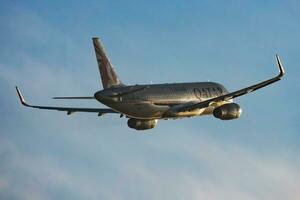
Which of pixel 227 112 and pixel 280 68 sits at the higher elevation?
pixel 280 68

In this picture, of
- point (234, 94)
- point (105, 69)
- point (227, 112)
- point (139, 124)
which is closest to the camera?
point (234, 94)

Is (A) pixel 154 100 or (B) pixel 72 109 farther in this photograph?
(B) pixel 72 109

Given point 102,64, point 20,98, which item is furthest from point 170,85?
point 20,98

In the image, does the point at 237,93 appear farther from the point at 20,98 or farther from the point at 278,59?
the point at 20,98

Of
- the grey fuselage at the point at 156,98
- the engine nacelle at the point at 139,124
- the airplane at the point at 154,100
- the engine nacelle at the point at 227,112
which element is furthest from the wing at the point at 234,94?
the engine nacelle at the point at 139,124

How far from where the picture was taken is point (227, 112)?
10038 cm

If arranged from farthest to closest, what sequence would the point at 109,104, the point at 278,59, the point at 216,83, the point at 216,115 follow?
the point at 216,83
the point at 216,115
the point at 109,104
the point at 278,59

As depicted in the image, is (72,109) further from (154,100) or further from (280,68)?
(280,68)

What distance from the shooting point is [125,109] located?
96.7 metres

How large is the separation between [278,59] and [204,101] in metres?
13.0

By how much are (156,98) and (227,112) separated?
850 cm

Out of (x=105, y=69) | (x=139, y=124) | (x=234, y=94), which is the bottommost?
(x=139, y=124)

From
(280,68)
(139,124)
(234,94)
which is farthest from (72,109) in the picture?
(280,68)

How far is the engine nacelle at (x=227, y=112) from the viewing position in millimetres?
100312
